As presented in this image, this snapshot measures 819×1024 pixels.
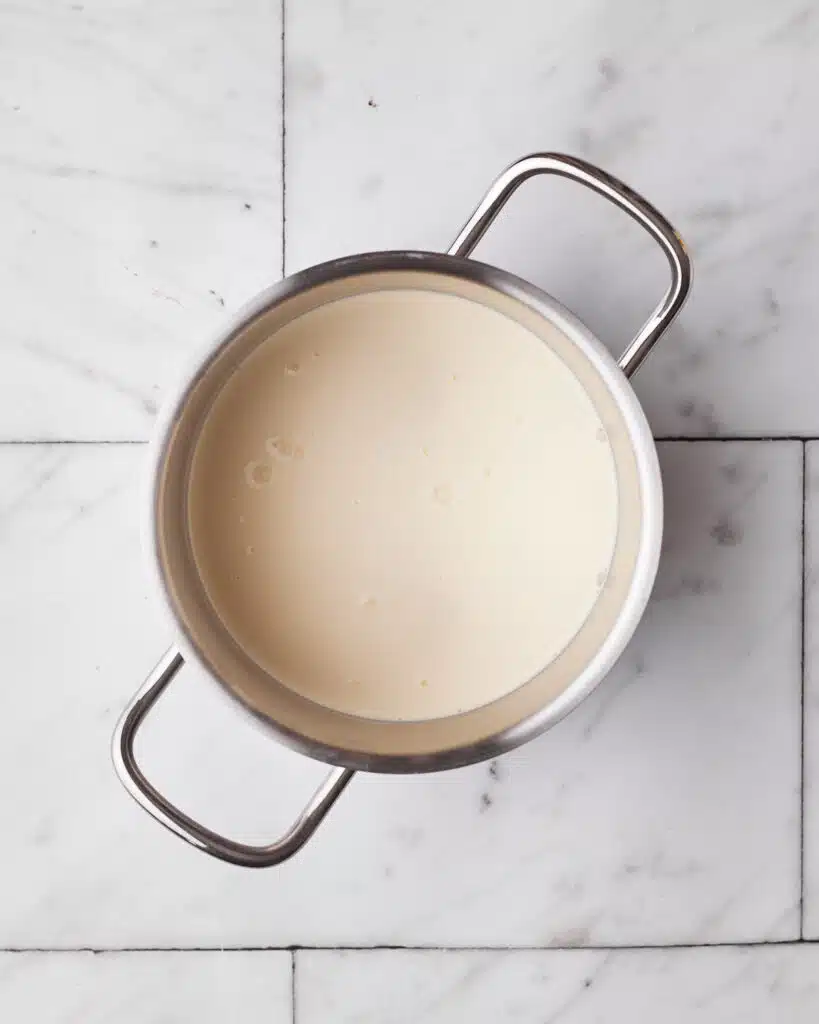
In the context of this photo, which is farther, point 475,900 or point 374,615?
point 475,900

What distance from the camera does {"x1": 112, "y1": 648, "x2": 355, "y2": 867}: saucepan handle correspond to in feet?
1.83

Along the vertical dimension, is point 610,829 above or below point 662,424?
below

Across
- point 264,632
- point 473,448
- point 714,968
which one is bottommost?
point 714,968

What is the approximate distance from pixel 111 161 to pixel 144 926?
52cm

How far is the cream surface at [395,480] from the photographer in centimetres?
58

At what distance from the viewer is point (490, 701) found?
0.60 meters

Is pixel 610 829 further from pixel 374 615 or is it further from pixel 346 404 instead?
pixel 346 404

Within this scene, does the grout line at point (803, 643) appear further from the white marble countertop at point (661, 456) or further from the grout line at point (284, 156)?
the grout line at point (284, 156)

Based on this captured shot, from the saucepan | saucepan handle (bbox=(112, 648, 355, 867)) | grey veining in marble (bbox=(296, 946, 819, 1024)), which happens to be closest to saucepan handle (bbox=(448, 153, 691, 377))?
the saucepan

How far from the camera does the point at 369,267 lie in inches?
21.2

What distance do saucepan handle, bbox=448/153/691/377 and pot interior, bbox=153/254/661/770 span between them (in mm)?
28

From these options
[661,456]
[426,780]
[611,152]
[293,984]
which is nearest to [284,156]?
[611,152]

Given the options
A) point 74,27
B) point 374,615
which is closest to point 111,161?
point 74,27

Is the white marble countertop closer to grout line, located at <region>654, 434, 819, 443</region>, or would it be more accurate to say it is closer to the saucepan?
grout line, located at <region>654, 434, 819, 443</region>
